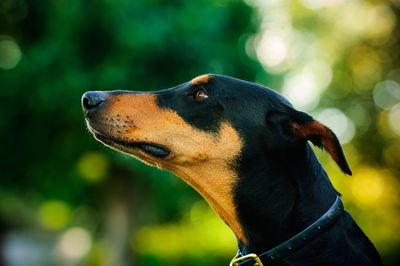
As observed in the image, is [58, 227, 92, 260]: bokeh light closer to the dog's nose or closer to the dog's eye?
the dog's nose

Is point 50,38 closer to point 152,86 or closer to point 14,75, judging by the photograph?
point 14,75

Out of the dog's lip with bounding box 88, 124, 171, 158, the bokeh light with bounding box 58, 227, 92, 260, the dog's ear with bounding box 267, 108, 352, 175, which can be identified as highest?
the dog's ear with bounding box 267, 108, 352, 175

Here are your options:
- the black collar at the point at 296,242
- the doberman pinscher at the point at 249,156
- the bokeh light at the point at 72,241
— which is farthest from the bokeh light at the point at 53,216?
the black collar at the point at 296,242

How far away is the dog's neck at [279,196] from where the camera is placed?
10.8 ft

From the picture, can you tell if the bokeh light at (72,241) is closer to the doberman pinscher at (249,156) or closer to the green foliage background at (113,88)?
the green foliage background at (113,88)

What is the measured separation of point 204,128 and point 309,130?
2.75 ft

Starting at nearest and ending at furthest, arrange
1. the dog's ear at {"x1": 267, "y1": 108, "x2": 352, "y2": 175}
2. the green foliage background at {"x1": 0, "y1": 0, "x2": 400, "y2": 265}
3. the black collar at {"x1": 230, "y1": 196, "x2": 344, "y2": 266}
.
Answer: the black collar at {"x1": 230, "y1": 196, "x2": 344, "y2": 266}, the dog's ear at {"x1": 267, "y1": 108, "x2": 352, "y2": 175}, the green foliage background at {"x1": 0, "y1": 0, "x2": 400, "y2": 265}

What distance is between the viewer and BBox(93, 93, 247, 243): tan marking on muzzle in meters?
3.59

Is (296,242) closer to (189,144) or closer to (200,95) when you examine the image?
(189,144)

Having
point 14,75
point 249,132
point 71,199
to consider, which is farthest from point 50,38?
point 249,132

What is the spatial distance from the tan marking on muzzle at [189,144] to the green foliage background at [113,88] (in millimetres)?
8511

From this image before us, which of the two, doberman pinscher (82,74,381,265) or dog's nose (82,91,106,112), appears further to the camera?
dog's nose (82,91,106,112)

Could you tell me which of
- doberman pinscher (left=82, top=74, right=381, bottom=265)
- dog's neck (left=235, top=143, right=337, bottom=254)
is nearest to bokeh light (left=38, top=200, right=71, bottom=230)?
doberman pinscher (left=82, top=74, right=381, bottom=265)

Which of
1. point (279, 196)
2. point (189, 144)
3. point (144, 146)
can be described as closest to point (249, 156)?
point (279, 196)
